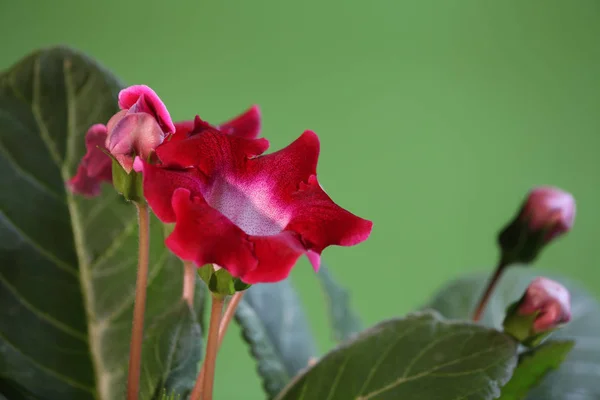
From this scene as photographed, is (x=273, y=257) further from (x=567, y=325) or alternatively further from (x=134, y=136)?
(x=567, y=325)

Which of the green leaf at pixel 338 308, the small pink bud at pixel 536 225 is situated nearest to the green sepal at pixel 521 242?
the small pink bud at pixel 536 225

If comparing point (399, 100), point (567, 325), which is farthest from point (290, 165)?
point (399, 100)

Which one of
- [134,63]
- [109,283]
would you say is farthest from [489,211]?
[109,283]

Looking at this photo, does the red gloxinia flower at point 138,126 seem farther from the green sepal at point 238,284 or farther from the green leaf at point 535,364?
the green leaf at point 535,364

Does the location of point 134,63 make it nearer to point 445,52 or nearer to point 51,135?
point 445,52

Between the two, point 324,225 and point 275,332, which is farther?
point 275,332
